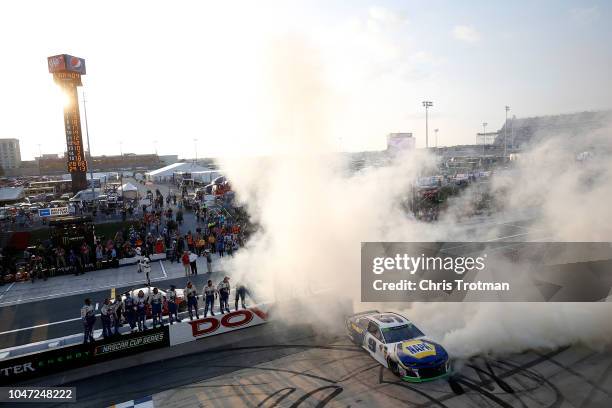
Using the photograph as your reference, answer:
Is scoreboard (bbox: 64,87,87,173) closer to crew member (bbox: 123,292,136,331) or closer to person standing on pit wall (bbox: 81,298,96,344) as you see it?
crew member (bbox: 123,292,136,331)

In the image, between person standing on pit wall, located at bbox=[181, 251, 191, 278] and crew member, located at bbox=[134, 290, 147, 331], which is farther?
person standing on pit wall, located at bbox=[181, 251, 191, 278]

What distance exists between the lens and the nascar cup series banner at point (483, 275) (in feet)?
31.7

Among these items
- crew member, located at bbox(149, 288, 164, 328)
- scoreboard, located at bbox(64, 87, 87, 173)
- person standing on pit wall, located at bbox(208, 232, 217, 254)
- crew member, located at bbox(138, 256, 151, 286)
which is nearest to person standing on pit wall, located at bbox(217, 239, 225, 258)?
person standing on pit wall, located at bbox(208, 232, 217, 254)

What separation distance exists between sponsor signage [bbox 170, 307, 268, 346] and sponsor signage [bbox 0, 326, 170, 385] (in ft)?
0.90

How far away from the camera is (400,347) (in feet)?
25.6

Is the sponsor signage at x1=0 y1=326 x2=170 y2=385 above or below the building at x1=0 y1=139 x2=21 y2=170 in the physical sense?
below

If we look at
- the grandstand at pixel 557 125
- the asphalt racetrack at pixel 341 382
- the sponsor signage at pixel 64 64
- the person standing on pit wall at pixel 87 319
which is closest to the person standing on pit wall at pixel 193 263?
the person standing on pit wall at pixel 87 319

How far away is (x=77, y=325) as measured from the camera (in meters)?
12.0

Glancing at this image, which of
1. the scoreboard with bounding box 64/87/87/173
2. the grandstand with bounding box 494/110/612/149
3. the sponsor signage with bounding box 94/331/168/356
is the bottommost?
the sponsor signage with bounding box 94/331/168/356

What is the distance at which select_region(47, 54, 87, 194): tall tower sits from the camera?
107 feet

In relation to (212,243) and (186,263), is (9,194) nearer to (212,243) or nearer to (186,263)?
(212,243)

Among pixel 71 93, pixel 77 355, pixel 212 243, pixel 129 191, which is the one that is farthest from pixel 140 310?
pixel 71 93

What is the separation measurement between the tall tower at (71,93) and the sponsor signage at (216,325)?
30.1 m

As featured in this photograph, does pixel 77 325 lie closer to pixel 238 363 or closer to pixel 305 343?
pixel 238 363
